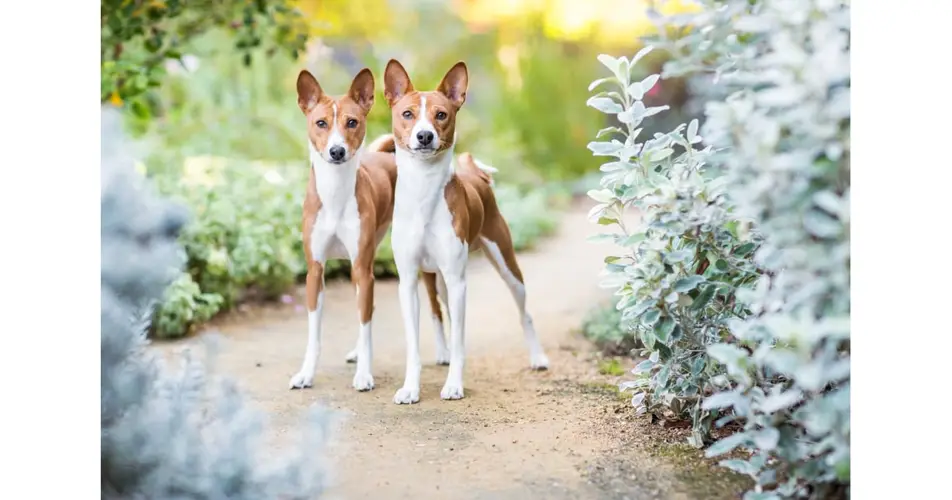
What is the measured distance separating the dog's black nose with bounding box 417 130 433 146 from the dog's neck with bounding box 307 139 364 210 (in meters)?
0.43

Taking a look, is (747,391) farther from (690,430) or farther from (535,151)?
(535,151)

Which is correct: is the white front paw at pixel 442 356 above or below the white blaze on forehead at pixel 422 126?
below

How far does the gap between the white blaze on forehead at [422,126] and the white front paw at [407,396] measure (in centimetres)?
100

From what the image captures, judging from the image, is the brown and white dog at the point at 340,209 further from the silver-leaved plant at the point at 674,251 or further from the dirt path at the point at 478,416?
the silver-leaved plant at the point at 674,251

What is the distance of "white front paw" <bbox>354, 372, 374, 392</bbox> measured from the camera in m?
4.02

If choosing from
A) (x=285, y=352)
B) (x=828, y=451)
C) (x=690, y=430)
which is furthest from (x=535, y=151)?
(x=828, y=451)

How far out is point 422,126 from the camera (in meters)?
3.62

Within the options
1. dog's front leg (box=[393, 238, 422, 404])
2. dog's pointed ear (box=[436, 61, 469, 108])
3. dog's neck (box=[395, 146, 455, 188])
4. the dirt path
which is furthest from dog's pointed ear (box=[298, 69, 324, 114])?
the dirt path

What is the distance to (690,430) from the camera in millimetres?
3344

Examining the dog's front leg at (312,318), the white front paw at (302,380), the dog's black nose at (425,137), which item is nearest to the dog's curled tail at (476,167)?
the dog's black nose at (425,137)

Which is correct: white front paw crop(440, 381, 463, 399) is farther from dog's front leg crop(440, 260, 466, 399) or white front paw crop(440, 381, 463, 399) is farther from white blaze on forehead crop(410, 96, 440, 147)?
white blaze on forehead crop(410, 96, 440, 147)

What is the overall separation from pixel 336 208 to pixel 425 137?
606mm

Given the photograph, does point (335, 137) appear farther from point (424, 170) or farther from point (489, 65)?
point (489, 65)

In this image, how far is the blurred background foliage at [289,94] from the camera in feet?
16.9
